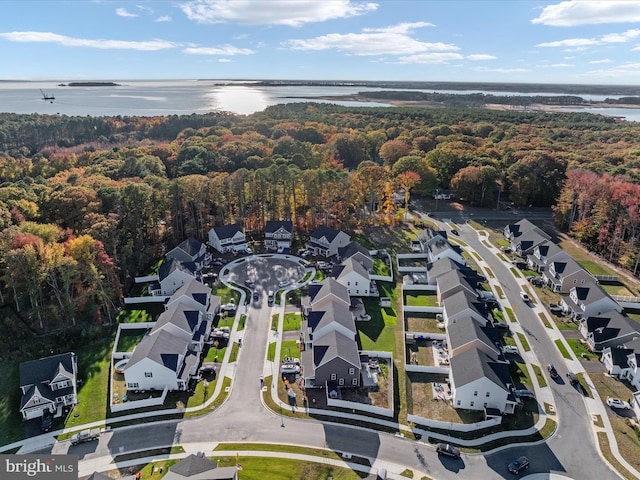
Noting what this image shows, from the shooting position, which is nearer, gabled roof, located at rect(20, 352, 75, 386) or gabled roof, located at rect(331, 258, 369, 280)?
gabled roof, located at rect(20, 352, 75, 386)

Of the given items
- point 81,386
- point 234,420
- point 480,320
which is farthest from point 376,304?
point 81,386

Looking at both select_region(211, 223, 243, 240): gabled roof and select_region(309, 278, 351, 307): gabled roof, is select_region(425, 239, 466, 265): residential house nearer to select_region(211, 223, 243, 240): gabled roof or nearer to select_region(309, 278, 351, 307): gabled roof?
select_region(309, 278, 351, 307): gabled roof

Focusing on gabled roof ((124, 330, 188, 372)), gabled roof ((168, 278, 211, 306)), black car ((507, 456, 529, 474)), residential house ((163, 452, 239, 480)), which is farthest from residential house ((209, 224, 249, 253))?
black car ((507, 456, 529, 474))

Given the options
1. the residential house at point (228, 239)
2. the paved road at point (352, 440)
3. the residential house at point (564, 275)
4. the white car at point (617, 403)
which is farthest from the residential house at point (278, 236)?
the white car at point (617, 403)

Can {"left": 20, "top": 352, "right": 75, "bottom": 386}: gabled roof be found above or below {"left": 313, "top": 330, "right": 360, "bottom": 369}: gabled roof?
below

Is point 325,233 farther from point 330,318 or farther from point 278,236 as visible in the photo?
point 330,318

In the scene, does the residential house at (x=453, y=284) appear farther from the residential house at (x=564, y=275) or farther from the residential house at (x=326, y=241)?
the residential house at (x=326, y=241)

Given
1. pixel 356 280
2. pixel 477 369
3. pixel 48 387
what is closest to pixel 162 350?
pixel 48 387
